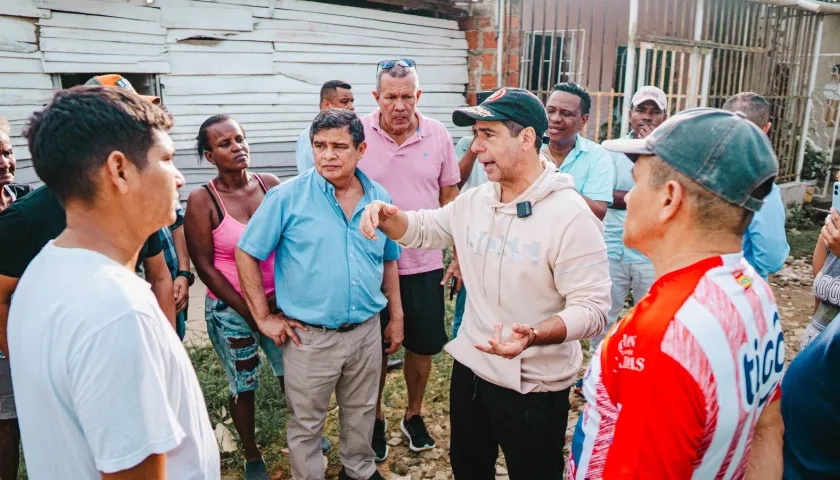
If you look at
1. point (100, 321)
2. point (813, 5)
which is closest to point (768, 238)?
point (100, 321)

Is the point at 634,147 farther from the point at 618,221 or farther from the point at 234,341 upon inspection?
the point at 618,221

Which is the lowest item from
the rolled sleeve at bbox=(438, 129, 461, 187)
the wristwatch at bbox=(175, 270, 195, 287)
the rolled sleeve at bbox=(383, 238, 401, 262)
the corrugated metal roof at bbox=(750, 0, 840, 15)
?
the wristwatch at bbox=(175, 270, 195, 287)

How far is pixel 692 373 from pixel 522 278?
1.10 m

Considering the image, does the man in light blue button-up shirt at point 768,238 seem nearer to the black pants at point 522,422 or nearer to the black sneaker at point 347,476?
the black pants at point 522,422

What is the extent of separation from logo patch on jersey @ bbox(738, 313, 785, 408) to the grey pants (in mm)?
2019

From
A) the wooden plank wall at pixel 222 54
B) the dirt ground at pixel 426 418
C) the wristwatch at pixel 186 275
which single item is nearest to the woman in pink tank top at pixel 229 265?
the wristwatch at pixel 186 275

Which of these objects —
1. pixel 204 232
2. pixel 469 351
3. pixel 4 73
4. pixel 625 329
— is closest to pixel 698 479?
pixel 625 329

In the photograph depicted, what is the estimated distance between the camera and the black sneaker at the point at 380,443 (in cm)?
377

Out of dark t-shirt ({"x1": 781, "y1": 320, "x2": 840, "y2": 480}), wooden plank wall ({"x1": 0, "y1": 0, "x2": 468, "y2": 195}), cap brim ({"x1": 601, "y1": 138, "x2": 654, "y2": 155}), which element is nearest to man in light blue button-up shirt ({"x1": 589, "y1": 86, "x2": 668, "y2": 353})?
dark t-shirt ({"x1": 781, "y1": 320, "x2": 840, "y2": 480})

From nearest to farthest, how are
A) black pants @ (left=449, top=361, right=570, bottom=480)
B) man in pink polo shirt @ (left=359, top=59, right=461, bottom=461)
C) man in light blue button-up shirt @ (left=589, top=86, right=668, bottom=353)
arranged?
black pants @ (left=449, top=361, right=570, bottom=480)
man in pink polo shirt @ (left=359, top=59, right=461, bottom=461)
man in light blue button-up shirt @ (left=589, top=86, right=668, bottom=353)

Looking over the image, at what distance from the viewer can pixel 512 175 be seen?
8.32 ft

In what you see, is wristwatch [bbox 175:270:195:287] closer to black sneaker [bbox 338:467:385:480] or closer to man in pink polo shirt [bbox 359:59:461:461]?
man in pink polo shirt [bbox 359:59:461:461]

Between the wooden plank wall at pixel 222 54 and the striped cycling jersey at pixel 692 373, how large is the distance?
19.2 ft

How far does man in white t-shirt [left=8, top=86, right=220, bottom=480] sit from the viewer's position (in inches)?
50.2
